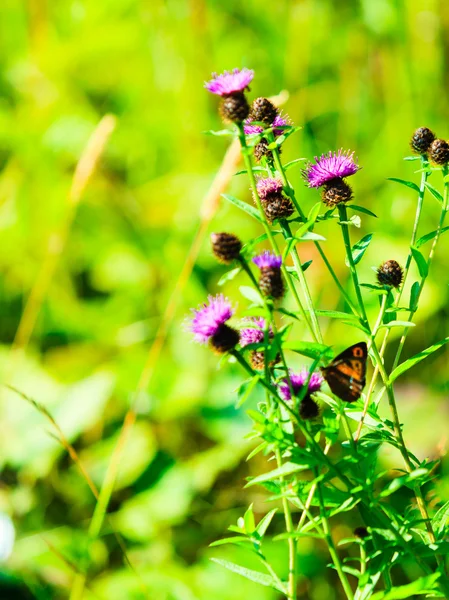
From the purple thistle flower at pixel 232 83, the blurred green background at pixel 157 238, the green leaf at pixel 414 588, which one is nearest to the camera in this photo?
the green leaf at pixel 414 588

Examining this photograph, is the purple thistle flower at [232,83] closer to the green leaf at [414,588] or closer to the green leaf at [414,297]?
the green leaf at [414,297]

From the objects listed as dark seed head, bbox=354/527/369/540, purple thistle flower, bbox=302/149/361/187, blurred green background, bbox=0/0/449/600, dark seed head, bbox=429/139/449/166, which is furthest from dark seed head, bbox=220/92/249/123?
blurred green background, bbox=0/0/449/600

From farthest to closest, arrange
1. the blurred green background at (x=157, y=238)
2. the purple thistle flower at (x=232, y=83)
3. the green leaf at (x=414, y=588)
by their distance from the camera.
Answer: the blurred green background at (x=157, y=238), the purple thistle flower at (x=232, y=83), the green leaf at (x=414, y=588)

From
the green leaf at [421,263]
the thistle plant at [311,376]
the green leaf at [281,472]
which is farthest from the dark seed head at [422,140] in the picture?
the green leaf at [281,472]

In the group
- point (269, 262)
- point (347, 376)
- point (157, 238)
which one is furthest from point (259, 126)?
point (157, 238)

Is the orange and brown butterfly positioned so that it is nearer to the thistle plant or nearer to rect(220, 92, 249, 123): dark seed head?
the thistle plant
